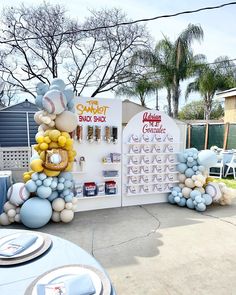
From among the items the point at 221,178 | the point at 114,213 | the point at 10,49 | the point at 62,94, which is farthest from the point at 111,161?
the point at 10,49

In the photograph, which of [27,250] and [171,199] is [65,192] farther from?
[27,250]

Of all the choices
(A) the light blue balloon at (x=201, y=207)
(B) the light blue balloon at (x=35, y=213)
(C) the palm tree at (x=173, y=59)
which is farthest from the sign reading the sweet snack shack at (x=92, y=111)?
(C) the palm tree at (x=173, y=59)

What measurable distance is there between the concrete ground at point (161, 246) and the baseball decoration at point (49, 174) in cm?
27

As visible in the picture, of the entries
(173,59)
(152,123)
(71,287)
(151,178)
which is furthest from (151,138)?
(173,59)

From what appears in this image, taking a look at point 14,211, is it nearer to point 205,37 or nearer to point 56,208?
point 56,208

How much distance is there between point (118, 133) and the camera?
463cm

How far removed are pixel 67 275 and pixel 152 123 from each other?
13.4 feet

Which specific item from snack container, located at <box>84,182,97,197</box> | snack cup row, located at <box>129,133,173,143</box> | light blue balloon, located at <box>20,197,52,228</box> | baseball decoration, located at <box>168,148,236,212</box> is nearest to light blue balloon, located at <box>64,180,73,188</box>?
light blue balloon, located at <box>20,197,52,228</box>

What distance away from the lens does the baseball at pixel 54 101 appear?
142 inches

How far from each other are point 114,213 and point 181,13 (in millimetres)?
4263

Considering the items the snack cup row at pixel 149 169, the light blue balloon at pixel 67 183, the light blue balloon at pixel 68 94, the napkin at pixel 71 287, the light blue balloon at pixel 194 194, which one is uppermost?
the light blue balloon at pixel 68 94

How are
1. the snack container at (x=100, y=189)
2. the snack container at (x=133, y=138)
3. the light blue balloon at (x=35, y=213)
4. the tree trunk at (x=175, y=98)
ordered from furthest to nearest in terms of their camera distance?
the tree trunk at (x=175, y=98)
the snack container at (x=133, y=138)
the snack container at (x=100, y=189)
the light blue balloon at (x=35, y=213)

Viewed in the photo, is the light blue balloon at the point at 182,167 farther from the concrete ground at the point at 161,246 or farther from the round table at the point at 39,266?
the round table at the point at 39,266

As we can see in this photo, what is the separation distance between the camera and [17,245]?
1.25 meters
